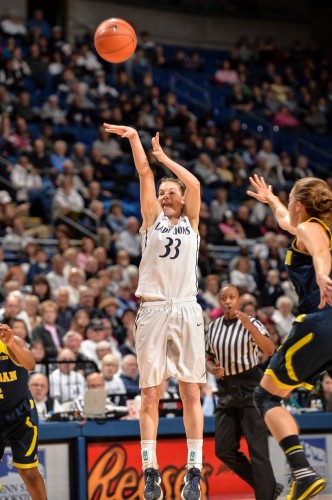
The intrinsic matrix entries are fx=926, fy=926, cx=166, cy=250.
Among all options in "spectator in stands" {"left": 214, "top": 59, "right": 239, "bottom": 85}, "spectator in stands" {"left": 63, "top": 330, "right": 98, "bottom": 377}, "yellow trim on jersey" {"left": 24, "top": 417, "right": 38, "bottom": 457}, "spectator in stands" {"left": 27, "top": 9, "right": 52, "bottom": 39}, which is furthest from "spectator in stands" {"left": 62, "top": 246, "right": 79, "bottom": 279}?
"spectator in stands" {"left": 214, "top": 59, "right": 239, "bottom": 85}

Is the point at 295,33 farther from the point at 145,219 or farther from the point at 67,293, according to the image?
the point at 145,219

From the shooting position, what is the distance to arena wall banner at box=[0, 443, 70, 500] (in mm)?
8977

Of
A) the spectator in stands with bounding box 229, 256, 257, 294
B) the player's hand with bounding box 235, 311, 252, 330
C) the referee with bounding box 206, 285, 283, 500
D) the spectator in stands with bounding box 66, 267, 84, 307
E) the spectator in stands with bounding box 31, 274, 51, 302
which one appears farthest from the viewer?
the spectator in stands with bounding box 229, 256, 257, 294

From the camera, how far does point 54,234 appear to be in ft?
Result: 52.4

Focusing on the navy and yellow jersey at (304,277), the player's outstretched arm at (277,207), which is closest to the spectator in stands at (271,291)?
the player's outstretched arm at (277,207)

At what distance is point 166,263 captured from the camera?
730 centimetres

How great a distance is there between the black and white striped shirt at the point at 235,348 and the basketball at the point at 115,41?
2.70 m

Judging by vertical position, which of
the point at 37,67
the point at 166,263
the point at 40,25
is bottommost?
the point at 166,263

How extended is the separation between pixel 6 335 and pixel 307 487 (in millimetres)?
2836

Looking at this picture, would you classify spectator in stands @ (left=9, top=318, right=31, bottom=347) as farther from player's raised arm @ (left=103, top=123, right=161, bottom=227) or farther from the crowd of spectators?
player's raised arm @ (left=103, top=123, right=161, bottom=227)

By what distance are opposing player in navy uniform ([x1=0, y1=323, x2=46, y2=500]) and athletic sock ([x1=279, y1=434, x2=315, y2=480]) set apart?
251cm

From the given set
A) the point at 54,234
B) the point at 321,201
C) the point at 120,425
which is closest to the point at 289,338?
the point at 321,201

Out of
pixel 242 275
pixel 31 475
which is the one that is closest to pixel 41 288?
pixel 242 275

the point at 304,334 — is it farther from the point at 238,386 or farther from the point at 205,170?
the point at 205,170
